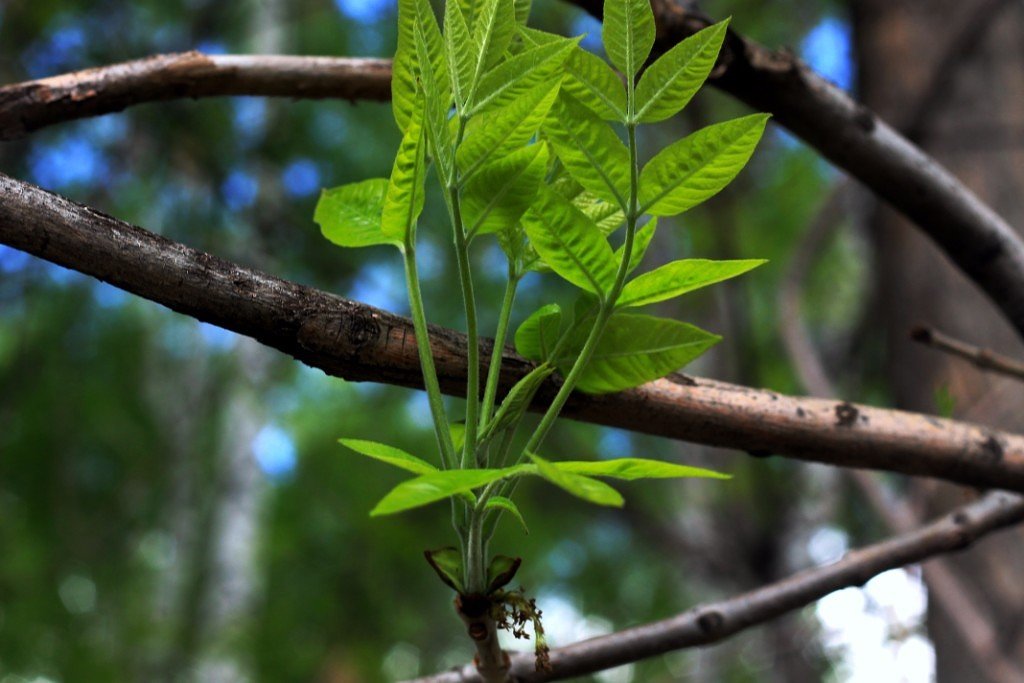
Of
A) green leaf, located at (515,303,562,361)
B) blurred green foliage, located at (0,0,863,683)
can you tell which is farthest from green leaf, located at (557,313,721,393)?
blurred green foliage, located at (0,0,863,683)

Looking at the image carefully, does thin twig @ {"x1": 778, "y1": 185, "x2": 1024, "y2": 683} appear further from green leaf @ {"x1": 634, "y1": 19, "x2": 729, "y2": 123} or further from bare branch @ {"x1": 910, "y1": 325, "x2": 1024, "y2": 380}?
Result: green leaf @ {"x1": 634, "y1": 19, "x2": 729, "y2": 123}

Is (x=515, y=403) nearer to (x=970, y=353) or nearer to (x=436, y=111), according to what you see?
(x=436, y=111)

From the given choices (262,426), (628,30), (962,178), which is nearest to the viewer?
(628,30)

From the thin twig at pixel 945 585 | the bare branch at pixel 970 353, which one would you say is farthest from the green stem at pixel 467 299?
the thin twig at pixel 945 585

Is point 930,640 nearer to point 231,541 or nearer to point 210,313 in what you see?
point 210,313

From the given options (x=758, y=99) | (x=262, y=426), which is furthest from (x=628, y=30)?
(x=262, y=426)

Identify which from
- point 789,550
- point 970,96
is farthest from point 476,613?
point 789,550
